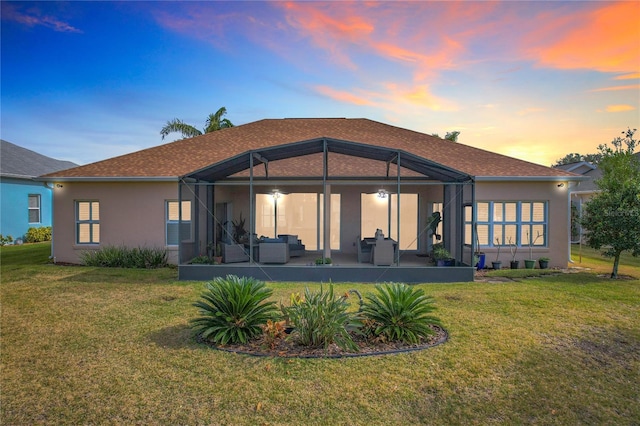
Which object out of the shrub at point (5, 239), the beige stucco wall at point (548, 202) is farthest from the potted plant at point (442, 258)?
the shrub at point (5, 239)

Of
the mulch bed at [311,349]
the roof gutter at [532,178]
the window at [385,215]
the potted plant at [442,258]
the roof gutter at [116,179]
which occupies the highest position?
the roof gutter at [532,178]

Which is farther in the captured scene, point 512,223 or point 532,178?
point 512,223

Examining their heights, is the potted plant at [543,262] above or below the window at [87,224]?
below

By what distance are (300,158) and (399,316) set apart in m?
11.1

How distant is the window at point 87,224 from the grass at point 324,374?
6537mm

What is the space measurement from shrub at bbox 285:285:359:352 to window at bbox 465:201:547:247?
29.6ft

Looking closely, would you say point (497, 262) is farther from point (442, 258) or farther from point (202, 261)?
point (202, 261)

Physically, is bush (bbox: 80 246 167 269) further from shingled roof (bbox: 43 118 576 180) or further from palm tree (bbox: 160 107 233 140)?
palm tree (bbox: 160 107 233 140)

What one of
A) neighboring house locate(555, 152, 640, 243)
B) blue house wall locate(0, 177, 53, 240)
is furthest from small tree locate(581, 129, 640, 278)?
blue house wall locate(0, 177, 53, 240)

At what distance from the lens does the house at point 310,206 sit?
11.1 metres

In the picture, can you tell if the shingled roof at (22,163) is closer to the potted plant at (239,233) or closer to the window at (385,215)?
the potted plant at (239,233)

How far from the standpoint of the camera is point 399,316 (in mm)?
5922

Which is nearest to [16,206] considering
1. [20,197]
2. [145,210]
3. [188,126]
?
[20,197]

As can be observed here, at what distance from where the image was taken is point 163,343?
5.96 meters
